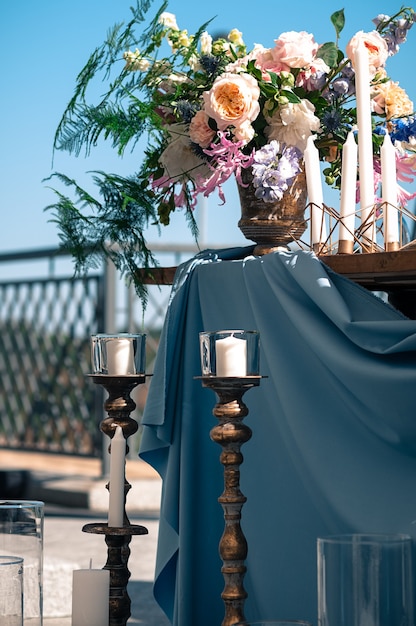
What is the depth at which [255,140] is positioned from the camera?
1.89 m

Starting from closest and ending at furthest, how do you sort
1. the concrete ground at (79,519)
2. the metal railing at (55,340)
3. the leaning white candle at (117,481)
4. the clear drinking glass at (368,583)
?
the clear drinking glass at (368,583) < the leaning white candle at (117,481) < the concrete ground at (79,519) < the metal railing at (55,340)

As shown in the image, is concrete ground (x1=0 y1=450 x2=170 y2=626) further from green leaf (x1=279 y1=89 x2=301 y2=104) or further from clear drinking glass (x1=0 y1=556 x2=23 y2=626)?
green leaf (x1=279 y1=89 x2=301 y2=104)

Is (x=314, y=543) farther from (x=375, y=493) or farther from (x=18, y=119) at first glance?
(x=18, y=119)

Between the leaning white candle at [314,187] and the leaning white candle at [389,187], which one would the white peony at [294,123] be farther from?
the leaning white candle at [389,187]

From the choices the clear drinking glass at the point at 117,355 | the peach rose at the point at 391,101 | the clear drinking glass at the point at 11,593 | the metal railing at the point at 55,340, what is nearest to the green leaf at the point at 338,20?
the peach rose at the point at 391,101

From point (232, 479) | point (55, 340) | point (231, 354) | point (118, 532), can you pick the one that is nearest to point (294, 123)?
point (231, 354)

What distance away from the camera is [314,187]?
180 cm

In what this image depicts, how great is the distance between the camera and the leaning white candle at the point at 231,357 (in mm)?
1583

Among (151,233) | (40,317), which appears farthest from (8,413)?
(151,233)

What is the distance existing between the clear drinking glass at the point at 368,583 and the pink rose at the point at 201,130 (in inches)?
28.9

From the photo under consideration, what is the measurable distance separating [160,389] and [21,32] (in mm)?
7769

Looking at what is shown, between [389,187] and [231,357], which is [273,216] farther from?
[231,357]

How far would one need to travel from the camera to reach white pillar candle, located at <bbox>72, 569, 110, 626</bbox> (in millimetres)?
1705

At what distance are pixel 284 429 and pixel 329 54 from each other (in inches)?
Answer: 25.2
